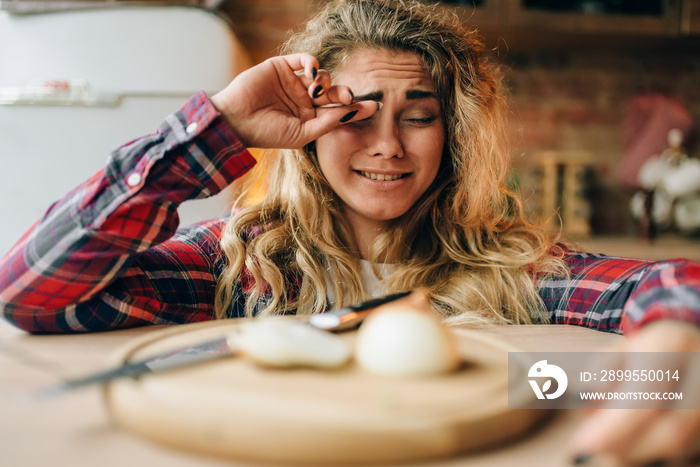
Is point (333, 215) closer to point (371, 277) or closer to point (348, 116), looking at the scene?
point (371, 277)

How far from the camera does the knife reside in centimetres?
45

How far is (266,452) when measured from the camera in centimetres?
39

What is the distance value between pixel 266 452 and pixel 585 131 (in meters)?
2.79

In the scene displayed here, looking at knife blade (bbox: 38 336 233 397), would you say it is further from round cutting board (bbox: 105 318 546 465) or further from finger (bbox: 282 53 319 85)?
finger (bbox: 282 53 319 85)

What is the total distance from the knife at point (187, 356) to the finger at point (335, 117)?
45cm

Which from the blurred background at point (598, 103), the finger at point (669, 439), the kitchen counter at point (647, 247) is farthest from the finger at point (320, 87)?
the kitchen counter at point (647, 247)

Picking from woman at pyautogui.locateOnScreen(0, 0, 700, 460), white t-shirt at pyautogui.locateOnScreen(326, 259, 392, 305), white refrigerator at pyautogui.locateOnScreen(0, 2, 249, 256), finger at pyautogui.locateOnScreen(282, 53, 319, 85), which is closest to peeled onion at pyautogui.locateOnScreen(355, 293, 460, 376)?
woman at pyautogui.locateOnScreen(0, 0, 700, 460)

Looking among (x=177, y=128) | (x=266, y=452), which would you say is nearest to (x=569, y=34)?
(x=177, y=128)

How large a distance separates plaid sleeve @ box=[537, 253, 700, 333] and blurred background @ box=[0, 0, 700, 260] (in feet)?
4.28

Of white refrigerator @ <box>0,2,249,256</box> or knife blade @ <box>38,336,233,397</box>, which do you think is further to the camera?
white refrigerator @ <box>0,2,249,256</box>

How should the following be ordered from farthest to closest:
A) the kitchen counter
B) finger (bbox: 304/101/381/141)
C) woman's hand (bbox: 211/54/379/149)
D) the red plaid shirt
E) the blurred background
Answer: the blurred background → the kitchen counter → finger (bbox: 304/101/381/141) → woman's hand (bbox: 211/54/379/149) → the red plaid shirt

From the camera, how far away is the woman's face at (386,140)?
3.70 feet

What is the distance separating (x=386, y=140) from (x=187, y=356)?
69cm

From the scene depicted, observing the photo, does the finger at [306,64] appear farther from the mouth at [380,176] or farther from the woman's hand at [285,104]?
the mouth at [380,176]
